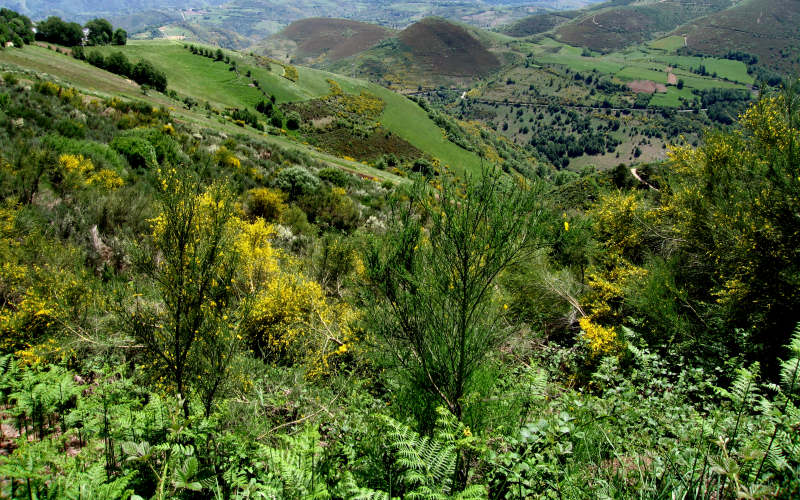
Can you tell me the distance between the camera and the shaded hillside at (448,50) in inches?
6895

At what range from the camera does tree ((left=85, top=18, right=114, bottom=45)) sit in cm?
5194

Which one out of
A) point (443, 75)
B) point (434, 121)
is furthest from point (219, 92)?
point (443, 75)

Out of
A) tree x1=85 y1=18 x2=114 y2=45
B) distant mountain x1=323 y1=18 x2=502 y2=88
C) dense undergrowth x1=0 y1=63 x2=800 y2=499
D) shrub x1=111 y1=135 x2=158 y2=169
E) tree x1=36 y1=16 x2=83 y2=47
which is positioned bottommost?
dense undergrowth x1=0 y1=63 x2=800 y2=499

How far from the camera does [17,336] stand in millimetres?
4402

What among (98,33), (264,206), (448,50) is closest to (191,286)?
(264,206)

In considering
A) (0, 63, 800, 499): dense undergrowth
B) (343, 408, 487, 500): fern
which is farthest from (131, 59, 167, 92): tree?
(343, 408, 487, 500): fern

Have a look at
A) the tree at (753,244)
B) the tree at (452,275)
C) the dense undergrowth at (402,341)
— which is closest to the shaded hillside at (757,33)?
the tree at (753,244)

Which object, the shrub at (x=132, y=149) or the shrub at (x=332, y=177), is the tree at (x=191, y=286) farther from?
the shrub at (x=332, y=177)

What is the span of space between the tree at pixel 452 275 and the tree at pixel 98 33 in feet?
233

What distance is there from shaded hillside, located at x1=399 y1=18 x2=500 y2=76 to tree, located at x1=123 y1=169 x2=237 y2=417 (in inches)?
7430

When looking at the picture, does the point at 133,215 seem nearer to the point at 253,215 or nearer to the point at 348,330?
the point at 253,215

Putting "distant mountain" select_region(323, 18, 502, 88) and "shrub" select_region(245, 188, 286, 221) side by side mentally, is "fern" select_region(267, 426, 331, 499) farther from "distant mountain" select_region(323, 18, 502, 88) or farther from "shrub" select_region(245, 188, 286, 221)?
"distant mountain" select_region(323, 18, 502, 88)

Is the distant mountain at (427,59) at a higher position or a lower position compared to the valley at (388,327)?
higher

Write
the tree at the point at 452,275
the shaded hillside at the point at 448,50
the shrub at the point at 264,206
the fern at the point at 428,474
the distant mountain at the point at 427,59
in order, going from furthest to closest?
the shaded hillside at the point at 448,50
the distant mountain at the point at 427,59
the shrub at the point at 264,206
the tree at the point at 452,275
the fern at the point at 428,474
